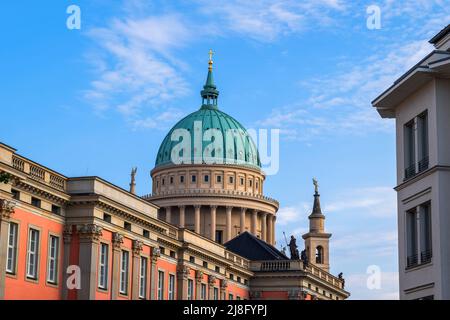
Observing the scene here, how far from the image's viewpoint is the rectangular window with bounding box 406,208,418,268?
4162 cm

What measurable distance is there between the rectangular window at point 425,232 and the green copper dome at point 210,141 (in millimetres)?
111849

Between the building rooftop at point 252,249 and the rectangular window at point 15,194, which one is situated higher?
the building rooftop at point 252,249

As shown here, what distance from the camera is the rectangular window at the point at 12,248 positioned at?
209ft

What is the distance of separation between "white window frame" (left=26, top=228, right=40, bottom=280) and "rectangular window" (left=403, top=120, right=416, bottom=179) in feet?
105

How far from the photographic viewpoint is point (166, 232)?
89.8 meters

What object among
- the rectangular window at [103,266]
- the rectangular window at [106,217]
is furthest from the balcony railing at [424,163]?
the rectangular window at [106,217]

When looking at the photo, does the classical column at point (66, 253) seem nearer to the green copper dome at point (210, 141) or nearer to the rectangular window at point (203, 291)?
the rectangular window at point (203, 291)

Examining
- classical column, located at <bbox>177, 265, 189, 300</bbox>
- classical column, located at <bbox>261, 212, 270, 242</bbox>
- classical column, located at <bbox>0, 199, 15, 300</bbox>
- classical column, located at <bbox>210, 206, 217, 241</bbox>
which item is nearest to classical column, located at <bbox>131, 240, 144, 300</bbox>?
classical column, located at <bbox>177, 265, 189, 300</bbox>

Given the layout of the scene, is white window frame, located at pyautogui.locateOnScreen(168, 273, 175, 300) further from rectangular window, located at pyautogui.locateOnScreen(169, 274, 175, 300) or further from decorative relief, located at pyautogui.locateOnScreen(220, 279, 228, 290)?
decorative relief, located at pyautogui.locateOnScreen(220, 279, 228, 290)

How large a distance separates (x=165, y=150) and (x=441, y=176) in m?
123
